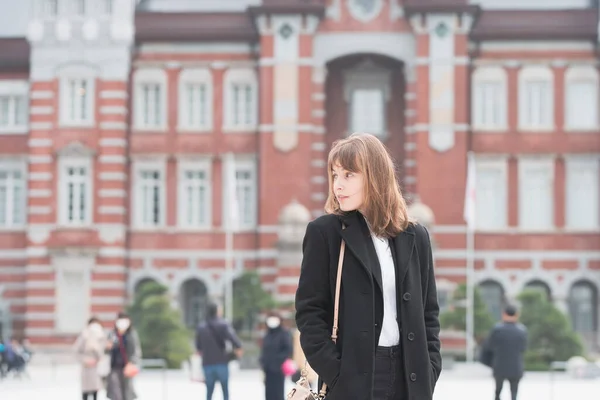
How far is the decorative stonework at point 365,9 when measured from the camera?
35875 mm

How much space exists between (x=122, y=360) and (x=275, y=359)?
1847 millimetres

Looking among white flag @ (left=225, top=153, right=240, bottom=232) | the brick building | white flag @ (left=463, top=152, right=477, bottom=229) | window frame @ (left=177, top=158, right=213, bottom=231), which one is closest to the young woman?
white flag @ (left=463, top=152, right=477, bottom=229)

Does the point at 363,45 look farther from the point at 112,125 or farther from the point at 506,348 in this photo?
the point at 506,348

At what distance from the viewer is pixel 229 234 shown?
35.3 m

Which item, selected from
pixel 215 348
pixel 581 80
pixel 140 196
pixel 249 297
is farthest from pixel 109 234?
pixel 215 348

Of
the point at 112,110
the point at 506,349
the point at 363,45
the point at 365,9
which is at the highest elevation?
the point at 365,9

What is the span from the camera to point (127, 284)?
119ft

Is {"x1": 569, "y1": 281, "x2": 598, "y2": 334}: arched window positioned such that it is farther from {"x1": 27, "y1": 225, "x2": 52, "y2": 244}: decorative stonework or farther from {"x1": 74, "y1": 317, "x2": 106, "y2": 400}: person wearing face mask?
{"x1": 74, "y1": 317, "x2": 106, "y2": 400}: person wearing face mask

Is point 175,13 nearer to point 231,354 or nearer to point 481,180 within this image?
point 481,180

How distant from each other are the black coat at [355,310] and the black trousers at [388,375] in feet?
0.09

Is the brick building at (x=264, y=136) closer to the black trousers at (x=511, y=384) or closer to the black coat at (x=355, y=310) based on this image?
the black trousers at (x=511, y=384)

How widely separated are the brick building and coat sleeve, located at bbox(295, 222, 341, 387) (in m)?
29.6

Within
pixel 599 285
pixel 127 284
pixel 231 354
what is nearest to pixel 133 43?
pixel 127 284

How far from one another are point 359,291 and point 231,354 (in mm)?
10223
